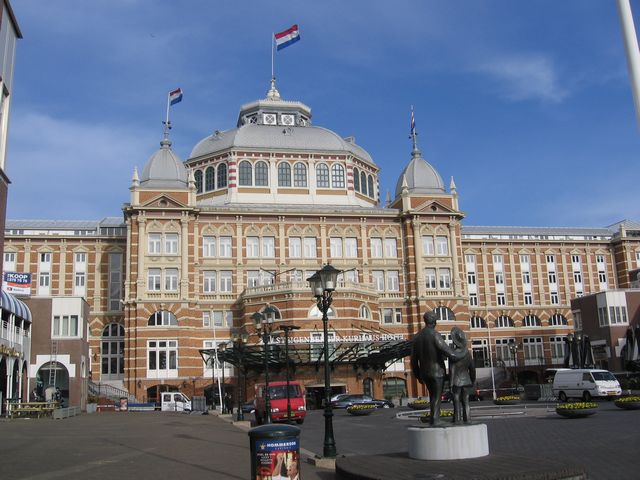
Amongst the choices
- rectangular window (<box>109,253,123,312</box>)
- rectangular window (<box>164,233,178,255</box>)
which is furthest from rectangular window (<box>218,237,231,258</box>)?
rectangular window (<box>109,253,123,312</box>)

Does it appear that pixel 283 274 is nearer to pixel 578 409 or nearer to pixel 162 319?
pixel 162 319

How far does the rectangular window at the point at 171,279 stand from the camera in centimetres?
6306

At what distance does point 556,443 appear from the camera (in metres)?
20.0

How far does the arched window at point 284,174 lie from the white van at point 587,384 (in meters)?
37.6

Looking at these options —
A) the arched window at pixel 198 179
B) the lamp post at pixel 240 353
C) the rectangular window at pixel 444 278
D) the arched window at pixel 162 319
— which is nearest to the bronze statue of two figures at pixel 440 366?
the lamp post at pixel 240 353

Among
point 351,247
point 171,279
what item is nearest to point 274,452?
point 171,279

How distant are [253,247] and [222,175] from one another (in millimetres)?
9246

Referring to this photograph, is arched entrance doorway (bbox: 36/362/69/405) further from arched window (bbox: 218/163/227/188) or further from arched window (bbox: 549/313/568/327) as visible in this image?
arched window (bbox: 549/313/568/327)

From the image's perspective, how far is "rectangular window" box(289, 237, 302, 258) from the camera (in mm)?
67188

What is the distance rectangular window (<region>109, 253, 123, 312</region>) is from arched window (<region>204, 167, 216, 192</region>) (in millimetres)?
11145

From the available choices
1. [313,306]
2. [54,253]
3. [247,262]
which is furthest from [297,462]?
[54,253]

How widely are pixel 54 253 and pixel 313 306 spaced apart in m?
27.6

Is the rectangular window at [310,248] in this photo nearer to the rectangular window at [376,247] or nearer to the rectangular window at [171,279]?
the rectangular window at [376,247]

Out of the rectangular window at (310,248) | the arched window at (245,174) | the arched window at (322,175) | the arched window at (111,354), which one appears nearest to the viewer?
the rectangular window at (310,248)
